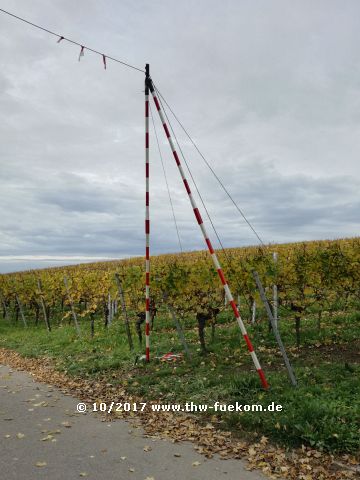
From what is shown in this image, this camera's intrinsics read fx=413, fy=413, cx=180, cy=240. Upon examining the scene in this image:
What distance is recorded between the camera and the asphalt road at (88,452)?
5.78 meters

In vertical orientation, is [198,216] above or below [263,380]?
above

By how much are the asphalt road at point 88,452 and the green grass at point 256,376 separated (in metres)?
1.24

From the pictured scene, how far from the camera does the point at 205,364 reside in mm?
10906

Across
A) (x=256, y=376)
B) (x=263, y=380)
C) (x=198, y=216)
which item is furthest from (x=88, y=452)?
(x=198, y=216)

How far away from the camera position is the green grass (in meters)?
6.75

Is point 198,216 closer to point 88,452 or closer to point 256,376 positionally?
point 256,376

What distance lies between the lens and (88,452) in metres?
6.46

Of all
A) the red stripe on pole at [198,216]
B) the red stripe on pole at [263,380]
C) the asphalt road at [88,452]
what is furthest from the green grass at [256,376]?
the red stripe on pole at [198,216]

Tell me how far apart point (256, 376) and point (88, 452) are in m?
3.94

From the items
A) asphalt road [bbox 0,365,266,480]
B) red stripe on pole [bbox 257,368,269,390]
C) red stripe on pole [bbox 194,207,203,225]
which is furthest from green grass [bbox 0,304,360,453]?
red stripe on pole [bbox 194,207,203,225]

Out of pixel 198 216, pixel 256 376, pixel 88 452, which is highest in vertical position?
pixel 198 216

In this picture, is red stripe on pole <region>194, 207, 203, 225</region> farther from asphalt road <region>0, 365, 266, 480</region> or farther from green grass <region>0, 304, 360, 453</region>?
asphalt road <region>0, 365, 266, 480</region>

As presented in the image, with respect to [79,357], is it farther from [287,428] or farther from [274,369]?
[287,428]

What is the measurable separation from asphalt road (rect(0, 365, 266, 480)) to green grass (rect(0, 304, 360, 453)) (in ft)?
4.07
